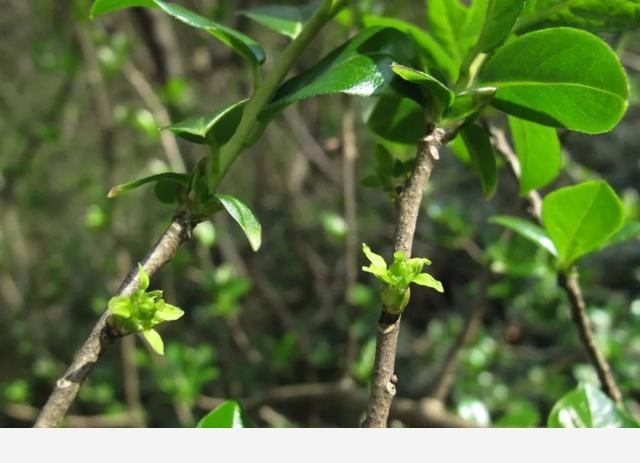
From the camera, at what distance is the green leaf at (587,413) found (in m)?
0.53

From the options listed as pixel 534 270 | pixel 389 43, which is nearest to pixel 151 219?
pixel 534 270

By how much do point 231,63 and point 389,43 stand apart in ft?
5.31

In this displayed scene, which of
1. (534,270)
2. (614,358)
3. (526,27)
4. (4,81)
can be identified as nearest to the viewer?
(526,27)

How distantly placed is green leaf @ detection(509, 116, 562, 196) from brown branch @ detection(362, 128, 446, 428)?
182 millimetres

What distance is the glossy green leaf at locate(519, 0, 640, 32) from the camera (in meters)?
0.47

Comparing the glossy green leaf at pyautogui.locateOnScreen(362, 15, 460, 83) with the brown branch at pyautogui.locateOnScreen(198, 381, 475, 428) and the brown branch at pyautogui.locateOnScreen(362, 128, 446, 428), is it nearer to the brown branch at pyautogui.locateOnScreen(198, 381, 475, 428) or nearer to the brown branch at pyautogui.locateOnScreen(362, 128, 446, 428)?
the brown branch at pyautogui.locateOnScreen(362, 128, 446, 428)

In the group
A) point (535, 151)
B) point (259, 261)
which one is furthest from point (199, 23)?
point (259, 261)

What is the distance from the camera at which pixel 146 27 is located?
179 cm

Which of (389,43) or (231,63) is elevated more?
(389,43)

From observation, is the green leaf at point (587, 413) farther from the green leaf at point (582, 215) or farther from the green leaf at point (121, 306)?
the green leaf at point (121, 306)

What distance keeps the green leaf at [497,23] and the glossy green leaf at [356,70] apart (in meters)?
0.05

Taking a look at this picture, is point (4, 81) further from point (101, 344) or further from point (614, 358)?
point (101, 344)

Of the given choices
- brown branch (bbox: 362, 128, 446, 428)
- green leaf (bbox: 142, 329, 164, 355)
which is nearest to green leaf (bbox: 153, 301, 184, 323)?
green leaf (bbox: 142, 329, 164, 355)

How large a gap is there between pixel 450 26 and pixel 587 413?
305 mm
